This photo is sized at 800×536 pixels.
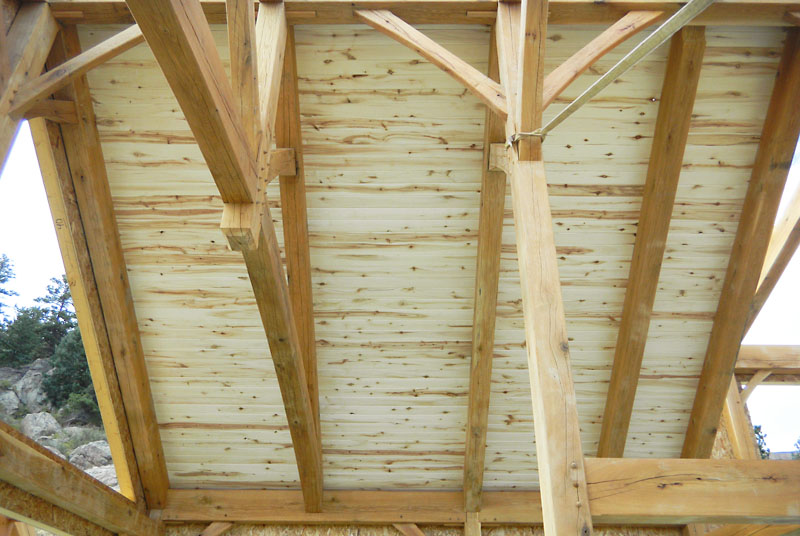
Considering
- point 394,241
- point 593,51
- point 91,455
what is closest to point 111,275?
point 394,241

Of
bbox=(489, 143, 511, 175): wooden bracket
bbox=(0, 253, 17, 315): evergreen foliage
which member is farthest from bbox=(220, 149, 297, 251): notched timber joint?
bbox=(0, 253, 17, 315): evergreen foliage

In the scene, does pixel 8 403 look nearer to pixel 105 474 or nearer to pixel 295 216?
pixel 105 474

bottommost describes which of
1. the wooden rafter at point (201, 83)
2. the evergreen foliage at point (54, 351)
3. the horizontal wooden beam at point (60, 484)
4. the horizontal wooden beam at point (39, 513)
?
the horizontal wooden beam at point (39, 513)

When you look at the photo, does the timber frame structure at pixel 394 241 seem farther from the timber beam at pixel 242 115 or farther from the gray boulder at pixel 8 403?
the gray boulder at pixel 8 403

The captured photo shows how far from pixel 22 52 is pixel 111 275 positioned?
1273 millimetres

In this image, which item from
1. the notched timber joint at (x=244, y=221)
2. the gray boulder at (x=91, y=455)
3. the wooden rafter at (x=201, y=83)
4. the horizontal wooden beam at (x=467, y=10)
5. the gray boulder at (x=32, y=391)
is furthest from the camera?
the gray boulder at (x=32, y=391)

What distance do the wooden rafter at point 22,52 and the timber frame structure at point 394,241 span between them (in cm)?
1

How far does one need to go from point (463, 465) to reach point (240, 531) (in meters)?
1.64

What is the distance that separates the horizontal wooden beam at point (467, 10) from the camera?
2.74 m

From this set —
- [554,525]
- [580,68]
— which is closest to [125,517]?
[554,525]

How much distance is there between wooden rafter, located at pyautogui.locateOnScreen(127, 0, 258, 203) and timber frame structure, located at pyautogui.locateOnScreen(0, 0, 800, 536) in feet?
0.09

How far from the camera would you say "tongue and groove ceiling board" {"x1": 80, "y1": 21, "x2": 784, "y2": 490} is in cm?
315

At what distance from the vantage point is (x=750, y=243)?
325 centimetres

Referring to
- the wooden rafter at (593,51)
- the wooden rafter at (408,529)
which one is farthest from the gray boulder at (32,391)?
the wooden rafter at (593,51)
